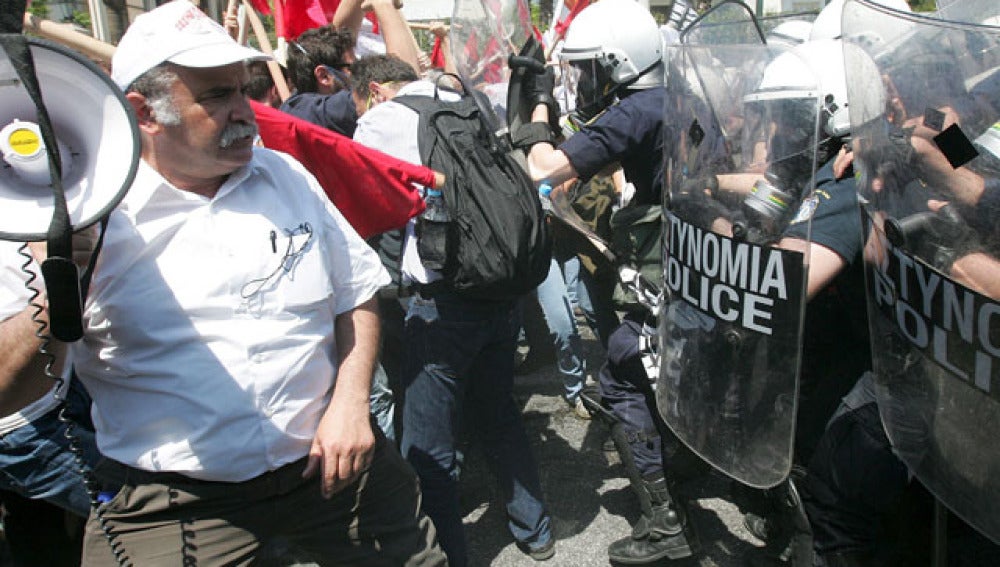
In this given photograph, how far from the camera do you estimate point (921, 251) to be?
1443 mm

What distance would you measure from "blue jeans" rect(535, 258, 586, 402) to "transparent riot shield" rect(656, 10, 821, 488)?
2.10 m

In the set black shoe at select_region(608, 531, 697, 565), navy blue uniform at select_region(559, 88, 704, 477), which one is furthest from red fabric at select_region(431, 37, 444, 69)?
black shoe at select_region(608, 531, 697, 565)

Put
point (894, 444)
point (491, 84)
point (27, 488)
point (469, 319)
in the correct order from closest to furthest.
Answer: point (894, 444) < point (27, 488) < point (469, 319) < point (491, 84)

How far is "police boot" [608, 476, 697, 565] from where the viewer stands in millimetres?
3020

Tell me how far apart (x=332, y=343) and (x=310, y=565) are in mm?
1531

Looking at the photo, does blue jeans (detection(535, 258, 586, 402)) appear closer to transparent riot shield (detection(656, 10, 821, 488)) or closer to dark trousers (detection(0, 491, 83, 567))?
transparent riot shield (detection(656, 10, 821, 488))

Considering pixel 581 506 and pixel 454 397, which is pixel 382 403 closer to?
pixel 454 397

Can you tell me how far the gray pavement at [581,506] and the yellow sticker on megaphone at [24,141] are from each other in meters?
2.42

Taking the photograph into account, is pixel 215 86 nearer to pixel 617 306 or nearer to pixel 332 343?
pixel 332 343

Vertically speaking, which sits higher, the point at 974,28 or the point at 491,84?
the point at 974,28

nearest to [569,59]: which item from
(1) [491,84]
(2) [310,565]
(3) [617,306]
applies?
(1) [491,84]

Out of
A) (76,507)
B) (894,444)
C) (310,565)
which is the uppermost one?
(894,444)

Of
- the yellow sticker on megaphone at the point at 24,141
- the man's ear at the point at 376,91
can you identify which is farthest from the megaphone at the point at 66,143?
the man's ear at the point at 376,91

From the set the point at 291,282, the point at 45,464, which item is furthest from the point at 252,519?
the point at 45,464
